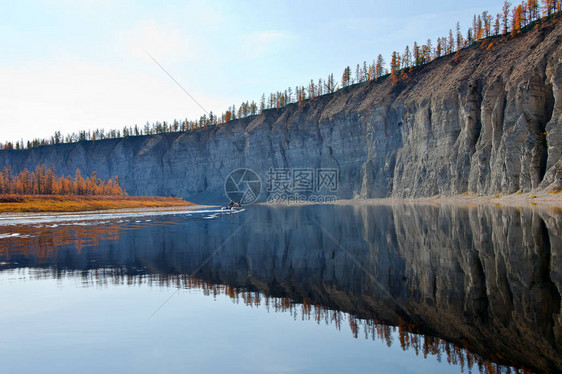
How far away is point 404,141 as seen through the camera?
96.1 metres

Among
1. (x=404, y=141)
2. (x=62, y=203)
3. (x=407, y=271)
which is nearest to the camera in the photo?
(x=407, y=271)

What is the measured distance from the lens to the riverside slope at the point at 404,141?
59219mm

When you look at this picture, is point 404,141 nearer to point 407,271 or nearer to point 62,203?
point 62,203

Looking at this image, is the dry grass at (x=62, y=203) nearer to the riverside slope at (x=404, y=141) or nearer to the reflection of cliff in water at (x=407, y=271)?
the riverside slope at (x=404, y=141)

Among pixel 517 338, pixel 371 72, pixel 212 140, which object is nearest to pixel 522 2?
pixel 371 72

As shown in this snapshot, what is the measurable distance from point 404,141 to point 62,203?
246ft

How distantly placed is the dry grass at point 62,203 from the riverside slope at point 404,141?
4913 centimetres

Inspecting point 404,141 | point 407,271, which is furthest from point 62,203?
point 407,271

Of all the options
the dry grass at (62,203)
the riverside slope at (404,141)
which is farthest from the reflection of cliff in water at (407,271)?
the dry grass at (62,203)

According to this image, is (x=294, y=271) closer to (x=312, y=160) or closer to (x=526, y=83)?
(x=526, y=83)

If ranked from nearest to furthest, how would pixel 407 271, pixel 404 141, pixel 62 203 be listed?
1. pixel 407 271
2. pixel 62 203
3. pixel 404 141

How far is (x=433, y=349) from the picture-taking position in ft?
23.2

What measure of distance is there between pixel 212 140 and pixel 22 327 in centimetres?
15273

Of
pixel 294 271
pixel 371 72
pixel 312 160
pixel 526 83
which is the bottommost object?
pixel 294 271
